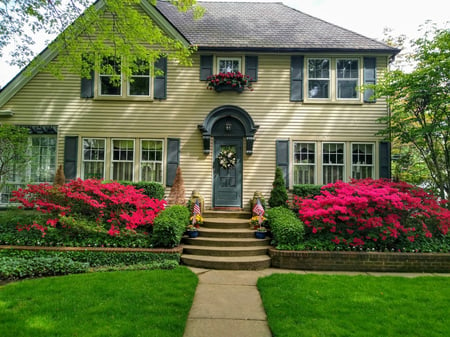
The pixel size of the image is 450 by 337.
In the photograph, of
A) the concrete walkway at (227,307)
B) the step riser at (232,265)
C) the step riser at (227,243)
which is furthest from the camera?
the step riser at (227,243)

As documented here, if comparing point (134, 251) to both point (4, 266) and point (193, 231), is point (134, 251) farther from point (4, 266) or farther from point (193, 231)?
point (4, 266)

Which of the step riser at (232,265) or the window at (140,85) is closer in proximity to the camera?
the step riser at (232,265)

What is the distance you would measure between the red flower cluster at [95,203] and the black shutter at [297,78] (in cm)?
568

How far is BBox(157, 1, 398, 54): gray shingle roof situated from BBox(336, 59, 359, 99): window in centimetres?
49

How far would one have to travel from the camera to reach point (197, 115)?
348 inches

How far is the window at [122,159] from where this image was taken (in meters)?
8.75

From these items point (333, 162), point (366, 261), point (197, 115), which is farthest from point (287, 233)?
point (197, 115)

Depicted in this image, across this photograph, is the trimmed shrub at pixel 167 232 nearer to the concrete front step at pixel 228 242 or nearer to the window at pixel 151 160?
the concrete front step at pixel 228 242

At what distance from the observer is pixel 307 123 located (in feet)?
29.0

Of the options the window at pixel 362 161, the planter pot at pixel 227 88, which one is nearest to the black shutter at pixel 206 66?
the planter pot at pixel 227 88

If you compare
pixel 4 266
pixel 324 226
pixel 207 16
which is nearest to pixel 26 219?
pixel 4 266

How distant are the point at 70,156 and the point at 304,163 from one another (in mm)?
7811

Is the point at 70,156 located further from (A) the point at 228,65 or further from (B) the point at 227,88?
(A) the point at 228,65

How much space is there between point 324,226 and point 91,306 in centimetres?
490
